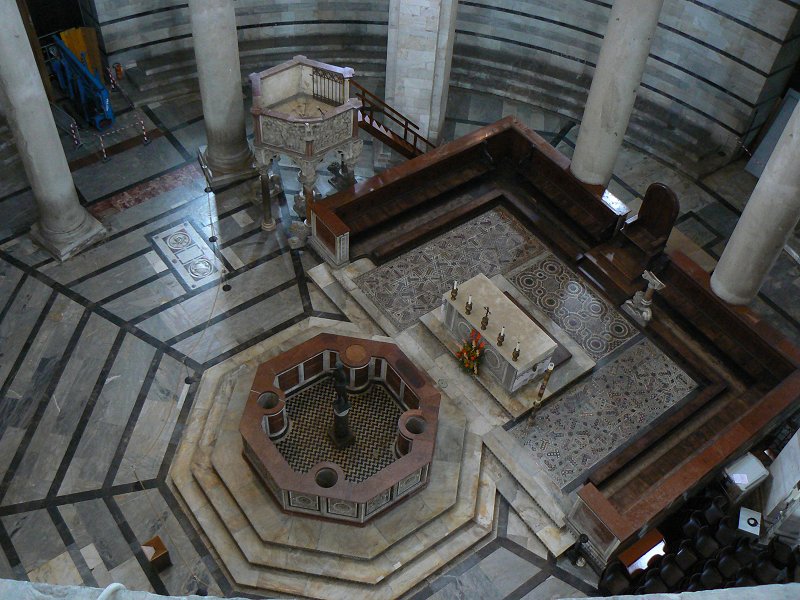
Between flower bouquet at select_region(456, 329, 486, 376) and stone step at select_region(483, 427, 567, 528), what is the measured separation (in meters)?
0.99

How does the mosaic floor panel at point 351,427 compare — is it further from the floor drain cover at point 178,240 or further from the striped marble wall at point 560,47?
the striped marble wall at point 560,47

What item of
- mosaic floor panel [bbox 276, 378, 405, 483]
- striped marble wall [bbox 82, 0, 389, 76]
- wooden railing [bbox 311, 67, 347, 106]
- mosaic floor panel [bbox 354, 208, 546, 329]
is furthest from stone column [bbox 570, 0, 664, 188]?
striped marble wall [bbox 82, 0, 389, 76]

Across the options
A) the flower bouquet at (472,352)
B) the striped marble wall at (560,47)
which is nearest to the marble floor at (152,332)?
the flower bouquet at (472,352)

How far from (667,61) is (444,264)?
6069mm

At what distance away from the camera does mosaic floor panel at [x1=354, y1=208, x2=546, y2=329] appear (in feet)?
42.9

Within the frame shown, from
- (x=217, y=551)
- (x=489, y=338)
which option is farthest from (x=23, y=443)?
(x=489, y=338)

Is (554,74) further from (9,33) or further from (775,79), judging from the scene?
(9,33)

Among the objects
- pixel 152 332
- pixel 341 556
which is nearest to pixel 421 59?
pixel 152 332

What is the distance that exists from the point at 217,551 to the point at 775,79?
12.1 m

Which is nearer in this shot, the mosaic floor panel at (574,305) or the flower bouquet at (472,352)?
the flower bouquet at (472,352)

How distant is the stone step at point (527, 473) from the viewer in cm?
1088

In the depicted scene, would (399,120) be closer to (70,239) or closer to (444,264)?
(444,264)

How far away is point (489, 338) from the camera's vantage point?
11.7 m

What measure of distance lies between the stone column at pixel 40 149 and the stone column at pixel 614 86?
26.0 ft
